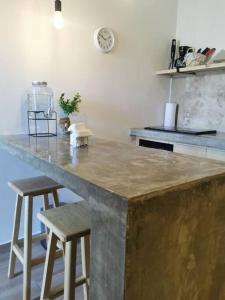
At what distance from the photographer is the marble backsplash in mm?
2697

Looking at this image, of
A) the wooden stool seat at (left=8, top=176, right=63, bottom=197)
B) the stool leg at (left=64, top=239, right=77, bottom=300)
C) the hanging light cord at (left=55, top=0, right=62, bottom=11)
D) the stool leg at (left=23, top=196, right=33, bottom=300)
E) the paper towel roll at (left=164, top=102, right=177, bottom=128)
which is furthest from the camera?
the paper towel roll at (left=164, top=102, right=177, bottom=128)

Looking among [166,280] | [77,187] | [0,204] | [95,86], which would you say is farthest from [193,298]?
[95,86]

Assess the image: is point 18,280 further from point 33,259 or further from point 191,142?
point 191,142

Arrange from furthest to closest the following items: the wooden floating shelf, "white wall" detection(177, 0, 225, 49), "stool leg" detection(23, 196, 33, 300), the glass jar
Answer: "white wall" detection(177, 0, 225, 49)
the wooden floating shelf
the glass jar
"stool leg" detection(23, 196, 33, 300)

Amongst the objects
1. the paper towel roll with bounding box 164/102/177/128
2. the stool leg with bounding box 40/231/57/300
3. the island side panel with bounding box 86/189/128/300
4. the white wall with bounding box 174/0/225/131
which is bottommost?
the stool leg with bounding box 40/231/57/300

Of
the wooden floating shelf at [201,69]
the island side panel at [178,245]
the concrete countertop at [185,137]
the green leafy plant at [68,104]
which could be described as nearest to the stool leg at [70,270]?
the island side panel at [178,245]

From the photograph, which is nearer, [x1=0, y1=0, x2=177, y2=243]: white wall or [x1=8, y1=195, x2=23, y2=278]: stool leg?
[x1=8, y1=195, x2=23, y2=278]: stool leg

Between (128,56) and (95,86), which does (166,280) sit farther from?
(128,56)

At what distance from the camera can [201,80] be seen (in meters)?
2.84

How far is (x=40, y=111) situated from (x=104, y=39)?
0.95m

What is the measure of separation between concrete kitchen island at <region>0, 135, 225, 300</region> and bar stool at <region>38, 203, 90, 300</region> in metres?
0.26

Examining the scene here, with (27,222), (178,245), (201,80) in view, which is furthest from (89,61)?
(178,245)

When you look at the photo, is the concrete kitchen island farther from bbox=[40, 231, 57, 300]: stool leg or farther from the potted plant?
the potted plant

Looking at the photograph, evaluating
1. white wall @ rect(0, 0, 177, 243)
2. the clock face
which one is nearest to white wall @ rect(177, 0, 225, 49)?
white wall @ rect(0, 0, 177, 243)
